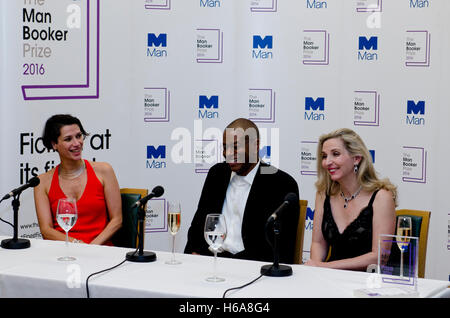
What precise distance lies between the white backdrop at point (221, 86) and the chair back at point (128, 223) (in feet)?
3.52

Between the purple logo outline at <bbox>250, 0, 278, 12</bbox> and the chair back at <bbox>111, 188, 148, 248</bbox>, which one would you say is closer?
the chair back at <bbox>111, 188, 148, 248</bbox>

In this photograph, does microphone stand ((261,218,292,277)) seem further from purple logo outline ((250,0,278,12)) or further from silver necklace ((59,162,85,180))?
purple logo outline ((250,0,278,12))

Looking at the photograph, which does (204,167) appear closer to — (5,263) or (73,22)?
(73,22)

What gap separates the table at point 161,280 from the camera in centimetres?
249

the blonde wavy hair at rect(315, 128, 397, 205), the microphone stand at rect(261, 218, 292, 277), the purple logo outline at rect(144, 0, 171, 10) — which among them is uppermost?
the purple logo outline at rect(144, 0, 171, 10)

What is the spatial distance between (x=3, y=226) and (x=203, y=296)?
2.61 m

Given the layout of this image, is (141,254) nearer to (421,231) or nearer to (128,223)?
(128,223)

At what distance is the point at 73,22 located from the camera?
5090 mm

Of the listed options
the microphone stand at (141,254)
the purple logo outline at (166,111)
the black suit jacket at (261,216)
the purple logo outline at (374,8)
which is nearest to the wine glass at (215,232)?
the microphone stand at (141,254)

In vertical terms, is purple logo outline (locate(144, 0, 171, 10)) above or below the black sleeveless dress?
above

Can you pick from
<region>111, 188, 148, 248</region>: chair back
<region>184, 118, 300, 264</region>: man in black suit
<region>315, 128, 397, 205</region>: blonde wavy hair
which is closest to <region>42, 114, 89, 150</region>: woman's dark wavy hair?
<region>111, 188, 148, 248</region>: chair back

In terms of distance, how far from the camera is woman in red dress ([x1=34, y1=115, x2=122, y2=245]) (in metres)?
3.93

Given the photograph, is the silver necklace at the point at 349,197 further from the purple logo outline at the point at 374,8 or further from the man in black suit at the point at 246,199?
the purple logo outline at the point at 374,8

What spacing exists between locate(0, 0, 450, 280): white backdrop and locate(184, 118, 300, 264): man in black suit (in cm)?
156
